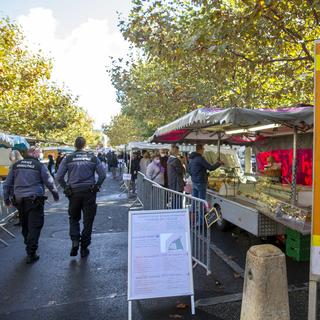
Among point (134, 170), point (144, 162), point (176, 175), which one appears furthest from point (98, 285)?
point (144, 162)

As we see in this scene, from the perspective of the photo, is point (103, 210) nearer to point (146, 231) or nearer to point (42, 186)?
point (42, 186)

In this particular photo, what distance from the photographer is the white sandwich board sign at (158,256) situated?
12.9 feet

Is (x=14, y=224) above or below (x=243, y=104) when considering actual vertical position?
below

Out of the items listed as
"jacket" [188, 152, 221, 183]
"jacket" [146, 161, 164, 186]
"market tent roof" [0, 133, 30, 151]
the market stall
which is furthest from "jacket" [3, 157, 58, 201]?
"jacket" [146, 161, 164, 186]

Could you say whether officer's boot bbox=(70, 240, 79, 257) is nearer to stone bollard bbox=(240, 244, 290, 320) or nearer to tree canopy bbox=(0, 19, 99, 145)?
stone bollard bbox=(240, 244, 290, 320)

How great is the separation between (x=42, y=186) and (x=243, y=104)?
7.84 metres

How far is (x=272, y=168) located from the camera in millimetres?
9164

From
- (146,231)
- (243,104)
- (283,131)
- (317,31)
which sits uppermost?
(317,31)

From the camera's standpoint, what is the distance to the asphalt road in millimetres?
4145

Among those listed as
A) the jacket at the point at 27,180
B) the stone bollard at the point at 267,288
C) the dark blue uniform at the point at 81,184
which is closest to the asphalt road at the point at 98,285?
the dark blue uniform at the point at 81,184

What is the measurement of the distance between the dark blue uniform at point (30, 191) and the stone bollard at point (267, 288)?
159 inches

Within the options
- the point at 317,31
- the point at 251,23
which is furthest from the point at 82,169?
the point at 317,31

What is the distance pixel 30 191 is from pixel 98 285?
6.77 feet

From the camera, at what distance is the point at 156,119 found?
64.5 ft
